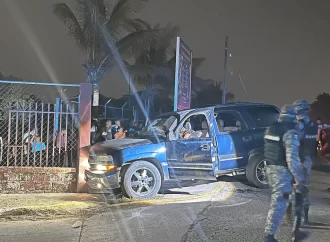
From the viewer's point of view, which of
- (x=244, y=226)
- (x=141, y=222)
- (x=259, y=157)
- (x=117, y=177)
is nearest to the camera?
(x=244, y=226)

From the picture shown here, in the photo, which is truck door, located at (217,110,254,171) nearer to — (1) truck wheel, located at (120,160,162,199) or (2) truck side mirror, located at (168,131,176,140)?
(2) truck side mirror, located at (168,131,176,140)

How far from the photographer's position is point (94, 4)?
18531mm

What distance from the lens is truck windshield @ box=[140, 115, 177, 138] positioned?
29.5ft

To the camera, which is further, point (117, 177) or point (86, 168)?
point (86, 168)

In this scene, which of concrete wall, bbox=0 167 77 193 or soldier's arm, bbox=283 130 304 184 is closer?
soldier's arm, bbox=283 130 304 184

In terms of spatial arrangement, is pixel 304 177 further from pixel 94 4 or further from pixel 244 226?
pixel 94 4

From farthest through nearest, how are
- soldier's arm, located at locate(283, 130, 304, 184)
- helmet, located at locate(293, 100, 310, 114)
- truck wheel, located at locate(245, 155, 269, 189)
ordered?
truck wheel, located at locate(245, 155, 269, 189) < helmet, located at locate(293, 100, 310, 114) < soldier's arm, located at locate(283, 130, 304, 184)

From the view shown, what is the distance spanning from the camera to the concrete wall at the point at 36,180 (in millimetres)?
9305

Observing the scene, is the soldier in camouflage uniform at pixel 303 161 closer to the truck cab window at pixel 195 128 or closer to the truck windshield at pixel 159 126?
the truck cab window at pixel 195 128

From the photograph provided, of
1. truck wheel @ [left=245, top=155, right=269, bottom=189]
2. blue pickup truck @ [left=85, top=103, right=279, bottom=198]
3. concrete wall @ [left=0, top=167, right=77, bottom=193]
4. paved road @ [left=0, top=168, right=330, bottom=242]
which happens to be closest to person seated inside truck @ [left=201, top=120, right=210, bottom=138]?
blue pickup truck @ [left=85, top=103, right=279, bottom=198]

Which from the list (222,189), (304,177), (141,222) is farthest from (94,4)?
(304,177)

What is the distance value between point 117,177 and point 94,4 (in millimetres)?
12169

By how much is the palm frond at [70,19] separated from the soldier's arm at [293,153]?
15884 millimetres

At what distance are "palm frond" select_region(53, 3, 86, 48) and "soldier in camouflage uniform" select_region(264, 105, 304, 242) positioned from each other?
1563 centimetres
